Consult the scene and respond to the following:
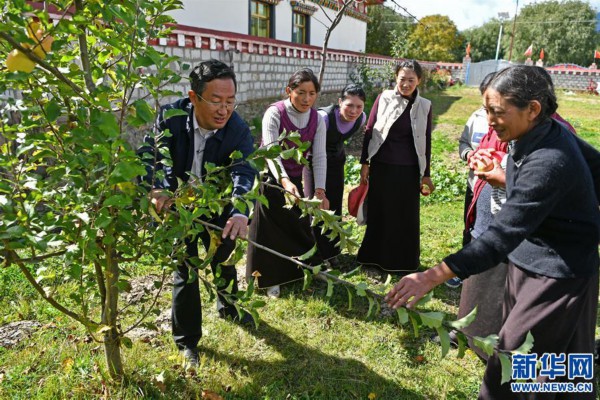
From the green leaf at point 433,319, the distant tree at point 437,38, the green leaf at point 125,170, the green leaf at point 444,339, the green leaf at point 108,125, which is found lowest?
the green leaf at point 444,339

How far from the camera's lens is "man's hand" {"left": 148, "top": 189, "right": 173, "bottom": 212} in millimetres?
1877

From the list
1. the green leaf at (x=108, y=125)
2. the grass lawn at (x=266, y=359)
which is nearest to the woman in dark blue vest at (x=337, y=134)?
the grass lawn at (x=266, y=359)

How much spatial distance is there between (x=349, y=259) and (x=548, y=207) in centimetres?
278

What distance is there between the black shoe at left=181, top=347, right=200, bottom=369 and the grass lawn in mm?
40

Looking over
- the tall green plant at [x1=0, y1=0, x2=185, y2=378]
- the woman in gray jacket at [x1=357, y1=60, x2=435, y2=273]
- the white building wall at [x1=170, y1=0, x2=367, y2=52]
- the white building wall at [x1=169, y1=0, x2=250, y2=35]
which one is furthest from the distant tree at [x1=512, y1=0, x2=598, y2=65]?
the tall green plant at [x1=0, y1=0, x2=185, y2=378]

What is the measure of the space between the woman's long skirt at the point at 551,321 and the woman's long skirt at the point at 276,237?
6.24 ft

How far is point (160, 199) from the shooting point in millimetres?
1933

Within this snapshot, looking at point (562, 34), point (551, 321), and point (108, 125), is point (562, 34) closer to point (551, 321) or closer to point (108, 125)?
point (551, 321)

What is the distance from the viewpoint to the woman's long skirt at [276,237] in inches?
142

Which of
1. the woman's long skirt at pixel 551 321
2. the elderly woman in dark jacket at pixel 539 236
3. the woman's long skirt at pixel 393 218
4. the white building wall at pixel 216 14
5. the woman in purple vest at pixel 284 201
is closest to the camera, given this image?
the elderly woman in dark jacket at pixel 539 236

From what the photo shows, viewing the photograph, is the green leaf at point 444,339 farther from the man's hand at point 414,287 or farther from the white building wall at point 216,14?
the white building wall at point 216,14

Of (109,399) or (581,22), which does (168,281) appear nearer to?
(109,399)

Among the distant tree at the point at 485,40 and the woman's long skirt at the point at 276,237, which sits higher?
the distant tree at the point at 485,40

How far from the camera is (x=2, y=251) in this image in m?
1.52
